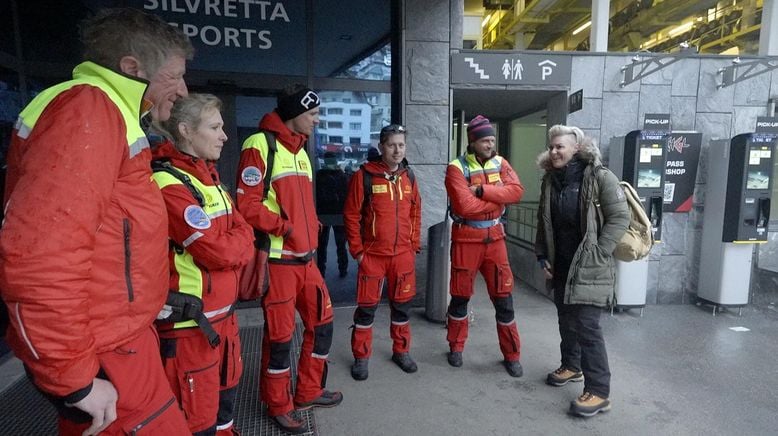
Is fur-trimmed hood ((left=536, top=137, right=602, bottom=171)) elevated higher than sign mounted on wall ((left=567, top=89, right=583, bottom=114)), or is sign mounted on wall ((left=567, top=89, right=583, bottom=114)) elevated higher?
sign mounted on wall ((left=567, top=89, right=583, bottom=114))

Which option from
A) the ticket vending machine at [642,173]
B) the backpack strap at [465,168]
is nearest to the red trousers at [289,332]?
the backpack strap at [465,168]

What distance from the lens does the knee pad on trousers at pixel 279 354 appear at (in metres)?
2.61

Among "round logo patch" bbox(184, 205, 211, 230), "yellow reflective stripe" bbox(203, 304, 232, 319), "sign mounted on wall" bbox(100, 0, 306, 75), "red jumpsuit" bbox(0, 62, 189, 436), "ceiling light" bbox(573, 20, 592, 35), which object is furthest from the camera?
"ceiling light" bbox(573, 20, 592, 35)

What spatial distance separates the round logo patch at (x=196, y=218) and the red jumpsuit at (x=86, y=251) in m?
0.34

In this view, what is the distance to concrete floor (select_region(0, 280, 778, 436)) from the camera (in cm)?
277

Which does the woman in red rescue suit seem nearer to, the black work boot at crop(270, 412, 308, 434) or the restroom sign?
the black work boot at crop(270, 412, 308, 434)

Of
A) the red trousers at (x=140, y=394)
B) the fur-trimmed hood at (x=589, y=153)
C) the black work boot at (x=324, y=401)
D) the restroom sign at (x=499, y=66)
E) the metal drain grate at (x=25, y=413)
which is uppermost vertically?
the restroom sign at (x=499, y=66)

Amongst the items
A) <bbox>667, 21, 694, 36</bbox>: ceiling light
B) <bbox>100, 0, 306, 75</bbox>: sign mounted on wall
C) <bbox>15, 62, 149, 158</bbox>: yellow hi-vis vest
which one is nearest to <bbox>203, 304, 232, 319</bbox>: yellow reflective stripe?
<bbox>15, 62, 149, 158</bbox>: yellow hi-vis vest

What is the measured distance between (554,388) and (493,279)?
88 centimetres

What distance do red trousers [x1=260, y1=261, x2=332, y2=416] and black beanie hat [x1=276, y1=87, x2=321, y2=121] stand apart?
0.88 meters

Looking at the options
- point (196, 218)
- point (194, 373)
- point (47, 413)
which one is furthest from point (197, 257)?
point (47, 413)

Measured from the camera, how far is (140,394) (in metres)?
1.29

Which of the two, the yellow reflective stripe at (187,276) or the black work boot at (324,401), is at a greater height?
the yellow reflective stripe at (187,276)

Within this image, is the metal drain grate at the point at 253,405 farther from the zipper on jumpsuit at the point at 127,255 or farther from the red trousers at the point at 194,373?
the zipper on jumpsuit at the point at 127,255
